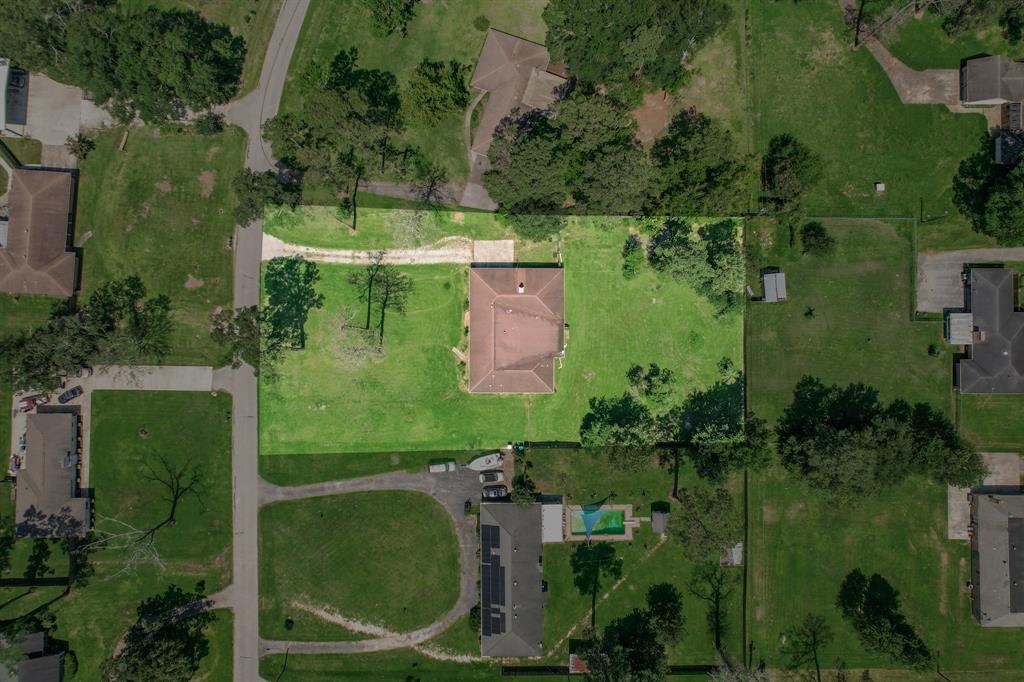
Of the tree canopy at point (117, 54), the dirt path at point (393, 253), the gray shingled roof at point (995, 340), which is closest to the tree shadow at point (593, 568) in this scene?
the dirt path at point (393, 253)

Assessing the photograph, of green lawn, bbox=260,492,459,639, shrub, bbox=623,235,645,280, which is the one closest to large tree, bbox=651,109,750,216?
shrub, bbox=623,235,645,280

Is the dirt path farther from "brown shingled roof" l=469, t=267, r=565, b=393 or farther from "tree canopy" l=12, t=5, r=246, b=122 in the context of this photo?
"tree canopy" l=12, t=5, r=246, b=122

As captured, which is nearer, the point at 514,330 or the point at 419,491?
the point at 514,330

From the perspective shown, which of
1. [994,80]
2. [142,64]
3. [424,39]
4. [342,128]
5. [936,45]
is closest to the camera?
[142,64]

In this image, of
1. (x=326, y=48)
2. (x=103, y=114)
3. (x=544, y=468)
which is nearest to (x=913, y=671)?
(x=544, y=468)

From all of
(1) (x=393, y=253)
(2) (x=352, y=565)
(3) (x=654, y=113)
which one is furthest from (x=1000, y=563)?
(1) (x=393, y=253)

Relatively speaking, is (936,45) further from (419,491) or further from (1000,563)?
(419,491)
